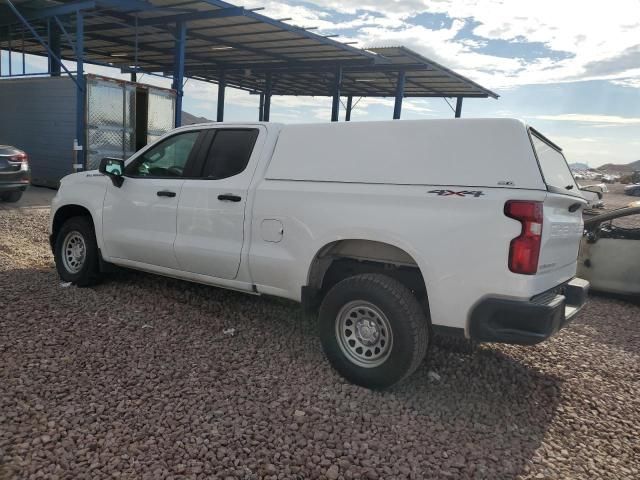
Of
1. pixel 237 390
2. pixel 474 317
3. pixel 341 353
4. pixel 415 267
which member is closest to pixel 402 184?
pixel 415 267

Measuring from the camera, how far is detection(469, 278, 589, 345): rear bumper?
315 cm

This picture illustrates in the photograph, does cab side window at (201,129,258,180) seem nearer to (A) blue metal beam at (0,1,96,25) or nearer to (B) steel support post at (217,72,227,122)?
(A) blue metal beam at (0,1,96,25)

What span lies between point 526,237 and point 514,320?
517mm

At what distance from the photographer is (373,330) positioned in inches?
148

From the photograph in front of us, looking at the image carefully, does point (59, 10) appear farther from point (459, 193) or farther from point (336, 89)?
point (459, 193)

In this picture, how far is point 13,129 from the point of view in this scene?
48.9 feet

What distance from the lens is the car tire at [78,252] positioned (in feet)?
18.2

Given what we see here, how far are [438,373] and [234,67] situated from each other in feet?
65.9

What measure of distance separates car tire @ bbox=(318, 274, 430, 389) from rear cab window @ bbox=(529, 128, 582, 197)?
4.00 ft

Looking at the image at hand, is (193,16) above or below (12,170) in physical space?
above

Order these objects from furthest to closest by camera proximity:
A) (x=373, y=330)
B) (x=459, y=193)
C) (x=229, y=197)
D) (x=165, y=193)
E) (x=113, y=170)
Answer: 1. (x=113, y=170)
2. (x=165, y=193)
3. (x=229, y=197)
4. (x=373, y=330)
5. (x=459, y=193)

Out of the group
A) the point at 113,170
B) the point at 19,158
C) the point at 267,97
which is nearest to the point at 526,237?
the point at 113,170

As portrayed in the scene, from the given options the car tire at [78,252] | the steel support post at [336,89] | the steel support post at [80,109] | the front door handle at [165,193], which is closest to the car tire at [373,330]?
the front door handle at [165,193]

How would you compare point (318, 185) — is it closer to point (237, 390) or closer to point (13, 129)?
point (237, 390)
